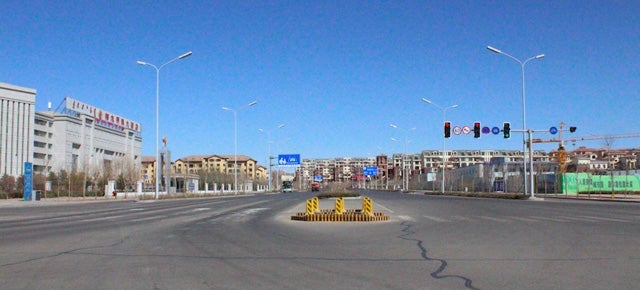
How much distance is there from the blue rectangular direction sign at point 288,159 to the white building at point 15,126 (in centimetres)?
4921

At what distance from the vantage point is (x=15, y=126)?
364 feet

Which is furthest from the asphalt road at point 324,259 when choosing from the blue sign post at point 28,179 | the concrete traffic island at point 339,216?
the blue sign post at point 28,179

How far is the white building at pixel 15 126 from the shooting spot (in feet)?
357

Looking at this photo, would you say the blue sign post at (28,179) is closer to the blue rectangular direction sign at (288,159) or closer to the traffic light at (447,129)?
the traffic light at (447,129)

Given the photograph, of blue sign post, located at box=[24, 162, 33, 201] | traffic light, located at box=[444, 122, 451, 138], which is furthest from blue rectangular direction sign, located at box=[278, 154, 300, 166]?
traffic light, located at box=[444, 122, 451, 138]

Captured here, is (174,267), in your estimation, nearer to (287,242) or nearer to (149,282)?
(149,282)

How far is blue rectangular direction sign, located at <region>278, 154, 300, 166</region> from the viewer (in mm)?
103188

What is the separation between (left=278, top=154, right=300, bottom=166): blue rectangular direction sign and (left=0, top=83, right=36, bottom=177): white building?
49211 mm

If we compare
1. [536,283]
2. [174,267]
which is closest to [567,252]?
[536,283]

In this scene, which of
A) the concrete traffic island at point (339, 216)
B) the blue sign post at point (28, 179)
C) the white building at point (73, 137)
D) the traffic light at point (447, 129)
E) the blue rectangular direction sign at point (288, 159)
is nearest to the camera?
the concrete traffic island at point (339, 216)

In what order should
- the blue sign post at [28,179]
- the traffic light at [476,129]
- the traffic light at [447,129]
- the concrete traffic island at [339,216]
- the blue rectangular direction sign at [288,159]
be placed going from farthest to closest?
the blue rectangular direction sign at [288,159] < the blue sign post at [28,179] < the traffic light at [447,129] < the traffic light at [476,129] < the concrete traffic island at [339,216]

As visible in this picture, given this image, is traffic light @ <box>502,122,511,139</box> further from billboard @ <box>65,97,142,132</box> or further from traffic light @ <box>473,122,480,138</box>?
billboard @ <box>65,97,142,132</box>

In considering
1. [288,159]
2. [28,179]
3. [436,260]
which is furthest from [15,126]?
[436,260]

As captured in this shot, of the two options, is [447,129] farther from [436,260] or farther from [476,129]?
[436,260]
